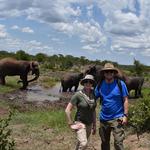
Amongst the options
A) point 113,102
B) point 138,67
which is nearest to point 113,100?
point 113,102

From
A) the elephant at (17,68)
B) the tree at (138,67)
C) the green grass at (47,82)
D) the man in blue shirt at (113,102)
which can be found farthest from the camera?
the tree at (138,67)

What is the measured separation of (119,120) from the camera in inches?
369

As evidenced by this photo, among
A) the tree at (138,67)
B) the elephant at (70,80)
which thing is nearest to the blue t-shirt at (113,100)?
the elephant at (70,80)

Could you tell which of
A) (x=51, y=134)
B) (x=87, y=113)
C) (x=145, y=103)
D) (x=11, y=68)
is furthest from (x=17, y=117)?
(x=11, y=68)

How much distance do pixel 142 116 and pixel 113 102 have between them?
369cm

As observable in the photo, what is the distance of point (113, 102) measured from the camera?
9.48 meters

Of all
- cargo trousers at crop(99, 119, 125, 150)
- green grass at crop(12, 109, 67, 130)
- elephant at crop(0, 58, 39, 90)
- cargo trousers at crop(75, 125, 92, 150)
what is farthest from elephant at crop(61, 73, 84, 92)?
cargo trousers at crop(75, 125, 92, 150)

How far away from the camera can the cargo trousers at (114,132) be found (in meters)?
9.28

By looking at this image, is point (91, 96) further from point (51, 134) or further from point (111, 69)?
point (51, 134)

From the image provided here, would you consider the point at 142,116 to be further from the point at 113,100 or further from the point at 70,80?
the point at 70,80

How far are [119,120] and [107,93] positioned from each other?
23.9 inches

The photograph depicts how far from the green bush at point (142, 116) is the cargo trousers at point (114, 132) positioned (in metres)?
3.17

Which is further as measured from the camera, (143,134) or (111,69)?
(143,134)

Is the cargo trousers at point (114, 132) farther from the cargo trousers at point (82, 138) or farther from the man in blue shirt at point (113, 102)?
the cargo trousers at point (82, 138)
